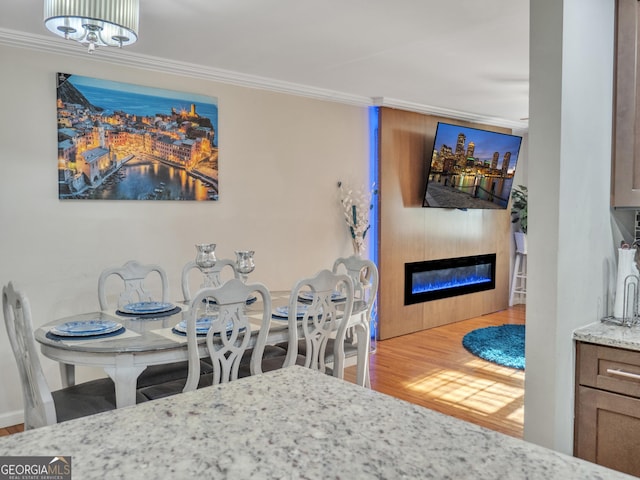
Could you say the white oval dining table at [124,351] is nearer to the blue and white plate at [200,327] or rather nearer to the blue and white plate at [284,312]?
the blue and white plate at [200,327]

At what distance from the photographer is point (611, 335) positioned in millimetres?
1870

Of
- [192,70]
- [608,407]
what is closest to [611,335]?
[608,407]

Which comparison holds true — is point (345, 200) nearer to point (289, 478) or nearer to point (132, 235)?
point (132, 235)

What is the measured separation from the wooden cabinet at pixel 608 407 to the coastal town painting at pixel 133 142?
3053 mm

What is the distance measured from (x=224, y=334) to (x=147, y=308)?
2.58 ft

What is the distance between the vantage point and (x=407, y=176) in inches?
225

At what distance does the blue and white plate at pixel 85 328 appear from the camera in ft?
8.06

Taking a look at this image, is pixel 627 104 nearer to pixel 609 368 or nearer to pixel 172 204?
pixel 609 368

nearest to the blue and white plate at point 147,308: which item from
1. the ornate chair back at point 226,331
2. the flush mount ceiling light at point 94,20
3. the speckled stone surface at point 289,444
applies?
the ornate chair back at point 226,331

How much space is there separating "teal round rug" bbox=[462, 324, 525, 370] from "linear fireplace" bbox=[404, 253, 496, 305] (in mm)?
646

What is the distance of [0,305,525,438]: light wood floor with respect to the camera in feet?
11.8

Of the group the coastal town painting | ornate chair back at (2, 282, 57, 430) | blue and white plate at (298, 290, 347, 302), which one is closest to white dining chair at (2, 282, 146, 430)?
ornate chair back at (2, 282, 57, 430)

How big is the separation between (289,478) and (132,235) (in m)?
3.33

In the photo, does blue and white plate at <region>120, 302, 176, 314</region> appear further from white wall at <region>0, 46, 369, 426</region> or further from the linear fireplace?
the linear fireplace
